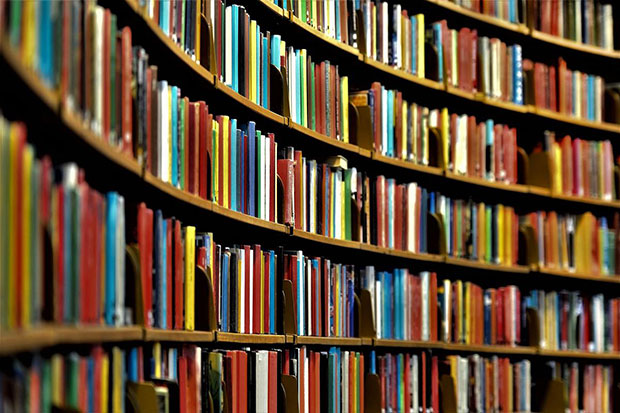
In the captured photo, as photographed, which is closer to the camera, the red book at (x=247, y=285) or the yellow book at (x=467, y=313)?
the red book at (x=247, y=285)

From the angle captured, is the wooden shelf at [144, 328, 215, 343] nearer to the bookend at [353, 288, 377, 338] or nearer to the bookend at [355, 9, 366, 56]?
the bookend at [353, 288, 377, 338]

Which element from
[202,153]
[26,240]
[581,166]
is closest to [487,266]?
[581,166]

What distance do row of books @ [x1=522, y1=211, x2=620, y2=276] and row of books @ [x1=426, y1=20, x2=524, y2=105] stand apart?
0.59 meters

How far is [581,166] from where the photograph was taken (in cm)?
527

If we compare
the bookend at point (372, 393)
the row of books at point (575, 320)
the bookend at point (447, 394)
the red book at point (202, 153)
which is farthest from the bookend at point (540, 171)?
the red book at point (202, 153)

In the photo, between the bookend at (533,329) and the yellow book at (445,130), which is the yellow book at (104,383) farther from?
the bookend at (533,329)

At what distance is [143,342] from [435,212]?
7.22 ft

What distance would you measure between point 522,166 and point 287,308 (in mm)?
1843

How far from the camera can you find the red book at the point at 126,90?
2.44 metres

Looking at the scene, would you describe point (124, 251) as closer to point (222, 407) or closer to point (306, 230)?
point (222, 407)

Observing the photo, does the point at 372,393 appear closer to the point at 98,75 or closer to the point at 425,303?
the point at 425,303

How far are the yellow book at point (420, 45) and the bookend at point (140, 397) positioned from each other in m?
2.57

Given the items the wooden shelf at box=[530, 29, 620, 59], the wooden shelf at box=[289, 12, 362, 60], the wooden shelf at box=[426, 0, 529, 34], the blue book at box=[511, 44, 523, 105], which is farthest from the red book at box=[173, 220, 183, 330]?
the wooden shelf at box=[530, 29, 620, 59]

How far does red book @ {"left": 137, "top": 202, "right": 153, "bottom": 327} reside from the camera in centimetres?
258
